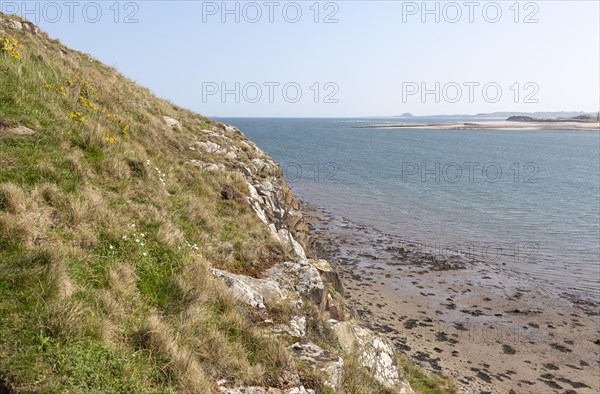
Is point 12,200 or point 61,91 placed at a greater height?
point 61,91

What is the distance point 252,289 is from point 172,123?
41.6ft

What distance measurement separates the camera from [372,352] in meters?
8.81

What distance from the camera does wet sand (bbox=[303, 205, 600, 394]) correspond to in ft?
53.1

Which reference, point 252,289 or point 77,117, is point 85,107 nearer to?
point 77,117

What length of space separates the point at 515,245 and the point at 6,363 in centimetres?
3288

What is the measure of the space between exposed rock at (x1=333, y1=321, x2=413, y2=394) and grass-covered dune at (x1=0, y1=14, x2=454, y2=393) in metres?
0.57

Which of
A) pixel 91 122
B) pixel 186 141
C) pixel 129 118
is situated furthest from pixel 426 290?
pixel 91 122

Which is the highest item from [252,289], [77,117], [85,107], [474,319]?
[85,107]

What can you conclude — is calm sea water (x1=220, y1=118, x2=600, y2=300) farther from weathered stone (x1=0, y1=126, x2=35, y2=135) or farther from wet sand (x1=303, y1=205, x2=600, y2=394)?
weathered stone (x1=0, y1=126, x2=35, y2=135)

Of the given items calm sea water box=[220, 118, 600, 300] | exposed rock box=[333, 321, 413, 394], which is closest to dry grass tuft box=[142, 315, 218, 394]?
exposed rock box=[333, 321, 413, 394]

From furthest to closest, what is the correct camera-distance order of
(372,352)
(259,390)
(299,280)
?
(299,280) → (372,352) → (259,390)

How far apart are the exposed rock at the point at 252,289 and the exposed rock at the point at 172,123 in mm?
11771

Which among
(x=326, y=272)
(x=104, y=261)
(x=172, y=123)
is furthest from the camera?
(x=172, y=123)

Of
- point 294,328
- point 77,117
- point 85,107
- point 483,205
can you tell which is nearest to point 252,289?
point 294,328
